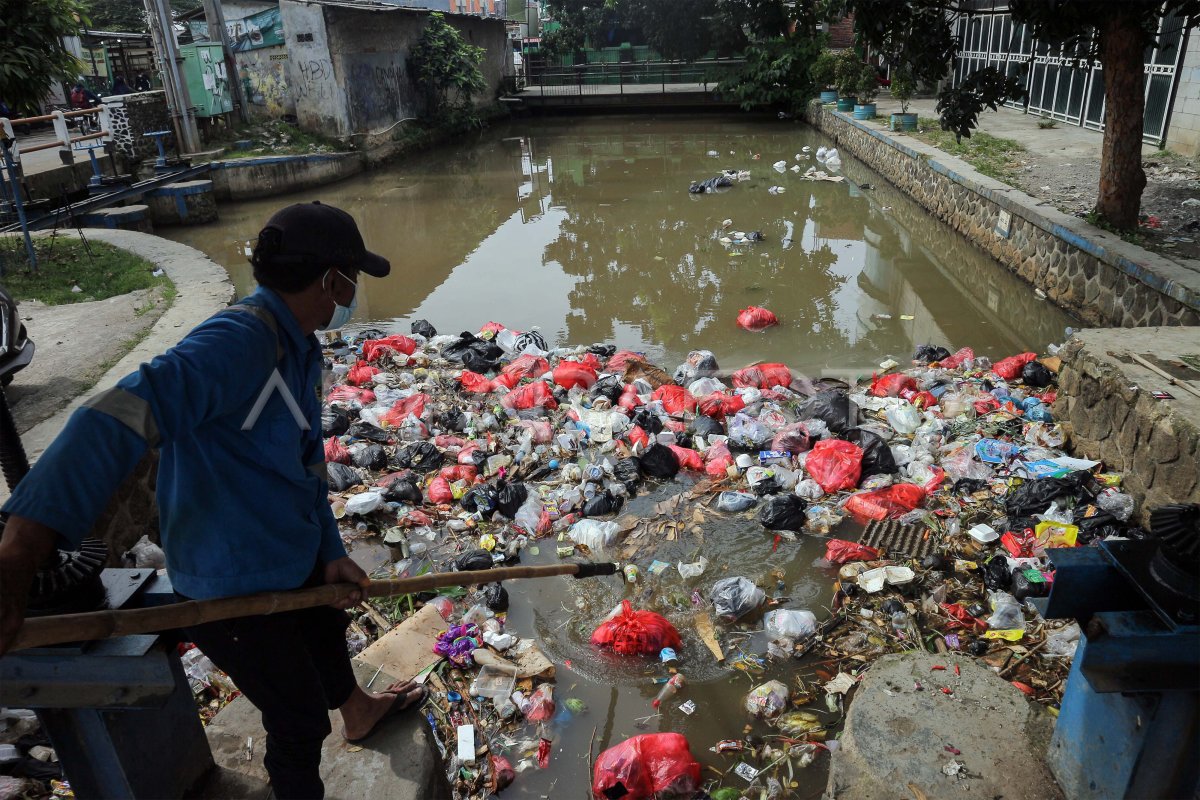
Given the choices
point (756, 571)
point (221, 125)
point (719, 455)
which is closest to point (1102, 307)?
point (719, 455)

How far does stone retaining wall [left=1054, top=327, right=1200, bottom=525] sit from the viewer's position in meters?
3.70

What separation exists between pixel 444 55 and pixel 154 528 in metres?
18.0

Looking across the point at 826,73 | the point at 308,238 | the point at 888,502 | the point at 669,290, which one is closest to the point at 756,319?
the point at 669,290

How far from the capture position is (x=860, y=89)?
53.3 ft

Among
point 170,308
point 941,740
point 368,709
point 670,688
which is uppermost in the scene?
point 170,308

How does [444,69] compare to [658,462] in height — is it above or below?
above

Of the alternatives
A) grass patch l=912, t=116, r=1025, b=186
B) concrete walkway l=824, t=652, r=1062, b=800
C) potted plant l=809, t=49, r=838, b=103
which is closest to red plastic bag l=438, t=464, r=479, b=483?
concrete walkway l=824, t=652, r=1062, b=800

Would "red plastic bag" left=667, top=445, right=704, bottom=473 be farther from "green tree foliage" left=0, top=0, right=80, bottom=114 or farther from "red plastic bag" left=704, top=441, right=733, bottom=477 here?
"green tree foliage" left=0, top=0, right=80, bottom=114

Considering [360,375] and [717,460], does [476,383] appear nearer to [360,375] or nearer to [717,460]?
[360,375]

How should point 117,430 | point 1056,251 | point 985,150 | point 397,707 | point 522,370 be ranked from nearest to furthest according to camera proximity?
point 117,430 < point 397,707 < point 522,370 < point 1056,251 < point 985,150

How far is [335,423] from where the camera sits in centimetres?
516

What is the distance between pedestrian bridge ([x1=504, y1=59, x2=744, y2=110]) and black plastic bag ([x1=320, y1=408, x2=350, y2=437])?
742 inches

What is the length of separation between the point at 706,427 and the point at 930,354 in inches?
91.6

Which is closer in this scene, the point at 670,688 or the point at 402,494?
the point at 670,688
